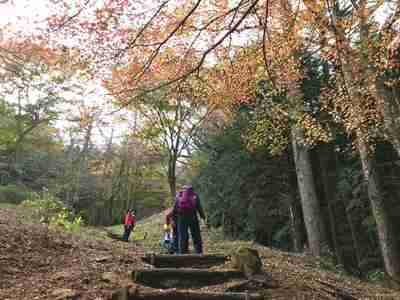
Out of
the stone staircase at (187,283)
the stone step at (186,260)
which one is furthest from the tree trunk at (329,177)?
the stone staircase at (187,283)

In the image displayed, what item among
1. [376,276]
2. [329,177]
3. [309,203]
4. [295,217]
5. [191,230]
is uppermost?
[329,177]

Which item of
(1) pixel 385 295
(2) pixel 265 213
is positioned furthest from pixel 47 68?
(1) pixel 385 295

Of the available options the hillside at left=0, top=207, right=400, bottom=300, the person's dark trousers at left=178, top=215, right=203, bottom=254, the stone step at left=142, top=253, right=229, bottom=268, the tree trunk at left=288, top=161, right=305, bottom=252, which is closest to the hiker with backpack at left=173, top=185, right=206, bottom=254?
the person's dark trousers at left=178, top=215, right=203, bottom=254

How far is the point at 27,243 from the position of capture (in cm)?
688

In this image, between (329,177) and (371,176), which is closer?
(371,176)

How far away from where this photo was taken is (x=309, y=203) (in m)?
10.4

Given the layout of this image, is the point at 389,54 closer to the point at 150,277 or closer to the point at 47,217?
the point at 150,277

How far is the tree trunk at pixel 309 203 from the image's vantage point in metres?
10.3

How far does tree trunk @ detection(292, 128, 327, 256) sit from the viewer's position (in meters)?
10.3

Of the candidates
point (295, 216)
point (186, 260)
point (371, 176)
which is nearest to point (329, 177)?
point (295, 216)

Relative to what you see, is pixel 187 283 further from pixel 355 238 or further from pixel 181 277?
pixel 355 238

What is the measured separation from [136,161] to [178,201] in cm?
1828

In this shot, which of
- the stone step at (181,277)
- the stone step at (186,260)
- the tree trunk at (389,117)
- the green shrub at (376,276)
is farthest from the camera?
the green shrub at (376,276)

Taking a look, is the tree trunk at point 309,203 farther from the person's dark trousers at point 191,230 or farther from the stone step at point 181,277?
the stone step at point 181,277
